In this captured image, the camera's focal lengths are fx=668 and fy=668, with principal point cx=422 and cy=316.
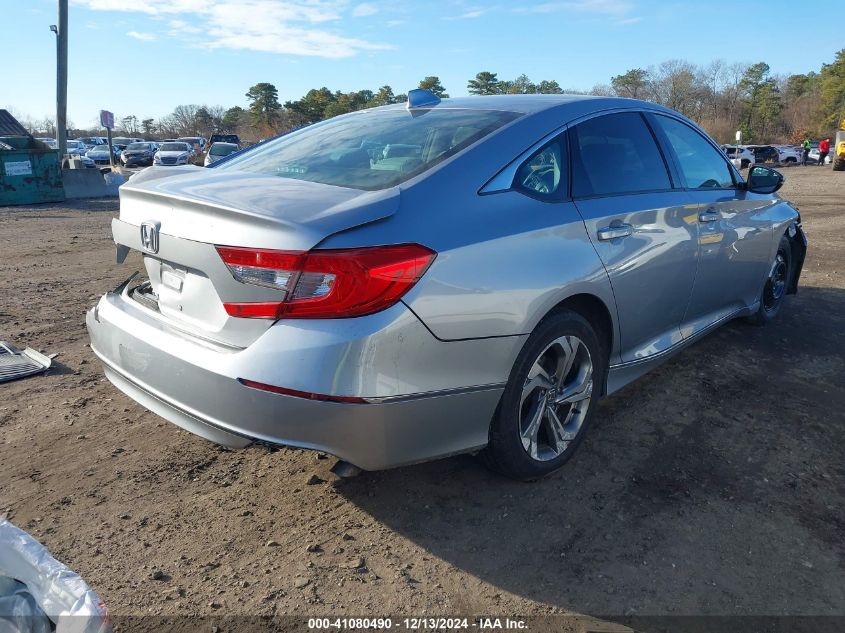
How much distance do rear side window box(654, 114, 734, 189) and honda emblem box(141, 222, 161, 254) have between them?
282cm

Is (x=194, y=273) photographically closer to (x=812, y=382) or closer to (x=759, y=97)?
(x=812, y=382)

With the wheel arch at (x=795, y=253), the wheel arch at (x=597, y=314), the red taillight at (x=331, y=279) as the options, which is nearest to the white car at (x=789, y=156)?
the wheel arch at (x=795, y=253)

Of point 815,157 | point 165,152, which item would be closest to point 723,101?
point 815,157

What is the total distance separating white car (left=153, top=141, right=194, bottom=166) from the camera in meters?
29.9

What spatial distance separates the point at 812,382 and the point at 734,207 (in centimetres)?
122

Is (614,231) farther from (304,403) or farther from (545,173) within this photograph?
(304,403)

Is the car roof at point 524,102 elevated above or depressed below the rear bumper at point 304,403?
above

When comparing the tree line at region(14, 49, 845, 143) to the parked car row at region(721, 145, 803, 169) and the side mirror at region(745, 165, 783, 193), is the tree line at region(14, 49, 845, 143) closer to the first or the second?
the parked car row at region(721, 145, 803, 169)

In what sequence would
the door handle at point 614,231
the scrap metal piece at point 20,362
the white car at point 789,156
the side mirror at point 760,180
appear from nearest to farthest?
the door handle at point 614,231 → the scrap metal piece at point 20,362 → the side mirror at point 760,180 → the white car at point 789,156

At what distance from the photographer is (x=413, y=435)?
2354 mm

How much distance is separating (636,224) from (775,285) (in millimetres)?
A: 2843

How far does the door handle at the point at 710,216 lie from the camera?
3866 mm

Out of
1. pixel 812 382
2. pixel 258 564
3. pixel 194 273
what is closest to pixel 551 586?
pixel 258 564

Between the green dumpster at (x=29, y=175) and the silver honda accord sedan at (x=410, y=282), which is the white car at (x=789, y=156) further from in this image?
the silver honda accord sedan at (x=410, y=282)
